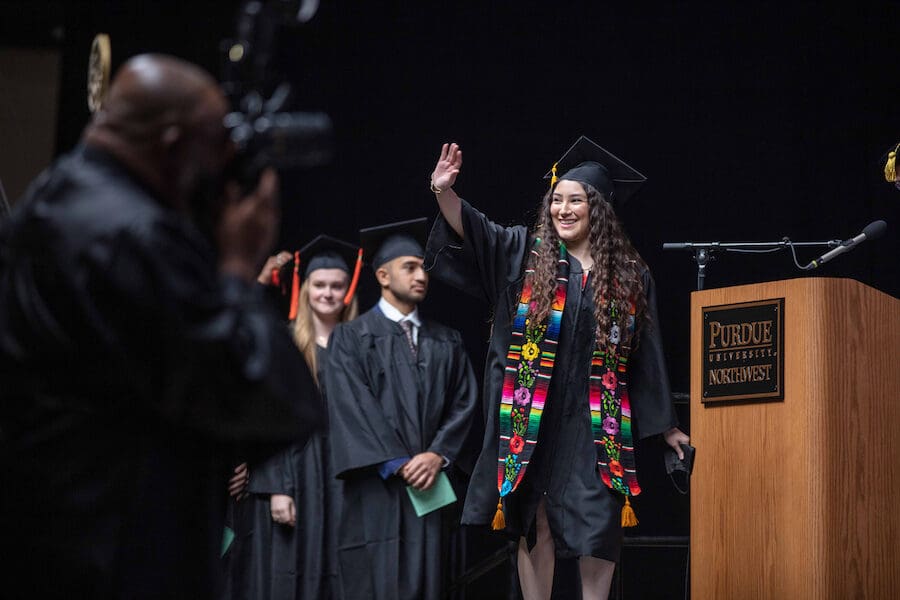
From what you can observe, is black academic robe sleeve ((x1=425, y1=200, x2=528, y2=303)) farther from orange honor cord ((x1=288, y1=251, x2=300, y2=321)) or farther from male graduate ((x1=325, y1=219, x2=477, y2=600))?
orange honor cord ((x1=288, y1=251, x2=300, y2=321))

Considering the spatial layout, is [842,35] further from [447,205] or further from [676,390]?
[447,205]

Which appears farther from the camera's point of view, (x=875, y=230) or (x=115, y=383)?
(x=875, y=230)

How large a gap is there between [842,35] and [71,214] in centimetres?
518

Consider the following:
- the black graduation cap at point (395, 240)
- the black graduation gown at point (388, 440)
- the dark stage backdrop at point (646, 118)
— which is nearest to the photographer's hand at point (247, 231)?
the black graduation gown at point (388, 440)

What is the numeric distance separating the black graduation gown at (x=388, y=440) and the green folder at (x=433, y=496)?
0.11 meters

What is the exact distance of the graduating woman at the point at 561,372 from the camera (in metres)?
4.39

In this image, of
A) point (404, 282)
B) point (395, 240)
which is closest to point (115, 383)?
point (404, 282)

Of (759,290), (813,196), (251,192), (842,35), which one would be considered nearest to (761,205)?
(813,196)

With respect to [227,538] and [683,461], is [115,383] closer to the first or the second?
[683,461]

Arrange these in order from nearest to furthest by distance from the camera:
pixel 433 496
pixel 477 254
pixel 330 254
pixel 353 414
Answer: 1. pixel 477 254
2. pixel 433 496
3. pixel 353 414
4. pixel 330 254

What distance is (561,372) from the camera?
454 centimetres

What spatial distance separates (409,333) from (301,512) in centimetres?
99

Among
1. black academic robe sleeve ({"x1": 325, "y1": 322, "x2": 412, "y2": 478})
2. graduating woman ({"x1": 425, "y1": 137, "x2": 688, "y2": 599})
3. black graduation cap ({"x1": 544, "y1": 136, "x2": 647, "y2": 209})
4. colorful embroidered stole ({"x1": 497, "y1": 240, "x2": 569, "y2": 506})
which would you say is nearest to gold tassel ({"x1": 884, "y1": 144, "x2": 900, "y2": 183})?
black graduation cap ({"x1": 544, "y1": 136, "x2": 647, "y2": 209})

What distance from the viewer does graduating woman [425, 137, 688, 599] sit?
4391 millimetres
